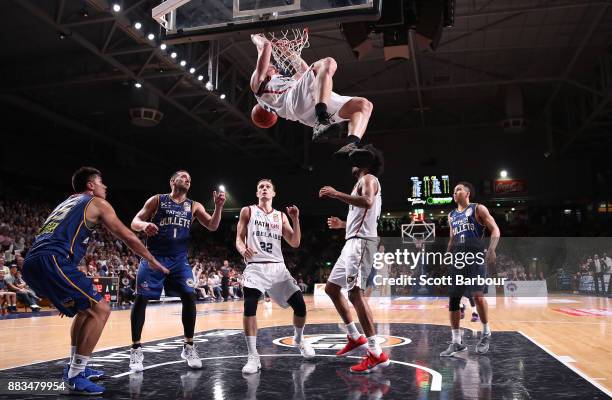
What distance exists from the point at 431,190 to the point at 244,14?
1809 centimetres

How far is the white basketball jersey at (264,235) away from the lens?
5461mm

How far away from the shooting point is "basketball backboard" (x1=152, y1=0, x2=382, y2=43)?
4.25 meters

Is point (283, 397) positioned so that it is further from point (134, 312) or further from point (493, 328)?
point (493, 328)

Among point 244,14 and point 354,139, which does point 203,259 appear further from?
point 354,139

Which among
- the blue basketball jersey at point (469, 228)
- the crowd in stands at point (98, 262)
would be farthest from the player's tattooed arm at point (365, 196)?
the crowd in stands at point (98, 262)

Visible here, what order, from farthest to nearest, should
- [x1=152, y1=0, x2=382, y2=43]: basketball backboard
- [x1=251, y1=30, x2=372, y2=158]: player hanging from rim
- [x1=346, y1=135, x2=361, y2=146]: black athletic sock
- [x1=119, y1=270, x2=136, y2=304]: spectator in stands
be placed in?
[x1=119, y1=270, x2=136, y2=304]: spectator in stands
[x1=152, y1=0, x2=382, y2=43]: basketball backboard
[x1=251, y1=30, x2=372, y2=158]: player hanging from rim
[x1=346, y1=135, x2=361, y2=146]: black athletic sock

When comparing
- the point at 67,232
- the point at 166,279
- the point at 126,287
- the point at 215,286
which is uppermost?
the point at 67,232

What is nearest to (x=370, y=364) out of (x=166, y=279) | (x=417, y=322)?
(x=166, y=279)

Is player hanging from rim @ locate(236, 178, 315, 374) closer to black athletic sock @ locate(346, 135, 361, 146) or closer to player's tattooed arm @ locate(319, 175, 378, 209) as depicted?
player's tattooed arm @ locate(319, 175, 378, 209)

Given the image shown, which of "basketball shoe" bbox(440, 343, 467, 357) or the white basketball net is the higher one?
the white basketball net

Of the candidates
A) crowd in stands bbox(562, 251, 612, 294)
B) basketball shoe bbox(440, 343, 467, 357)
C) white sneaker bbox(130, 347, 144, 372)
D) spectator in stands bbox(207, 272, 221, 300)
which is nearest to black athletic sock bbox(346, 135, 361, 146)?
white sneaker bbox(130, 347, 144, 372)

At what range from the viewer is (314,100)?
392 centimetres

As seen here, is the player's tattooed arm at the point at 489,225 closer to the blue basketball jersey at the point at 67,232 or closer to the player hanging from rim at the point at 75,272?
the player hanging from rim at the point at 75,272

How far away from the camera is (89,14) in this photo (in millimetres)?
12586
